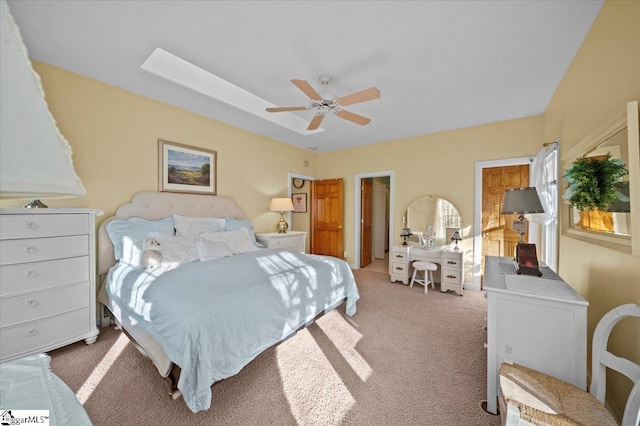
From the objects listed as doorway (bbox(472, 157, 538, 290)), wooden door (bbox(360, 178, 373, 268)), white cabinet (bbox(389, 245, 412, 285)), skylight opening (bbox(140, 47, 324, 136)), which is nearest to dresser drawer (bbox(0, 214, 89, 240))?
skylight opening (bbox(140, 47, 324, 136))

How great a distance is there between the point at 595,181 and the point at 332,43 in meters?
2.16

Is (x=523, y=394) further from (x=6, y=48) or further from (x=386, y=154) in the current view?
(x=386, y=154)

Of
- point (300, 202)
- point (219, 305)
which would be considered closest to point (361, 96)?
point (219, 305)

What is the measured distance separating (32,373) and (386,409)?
179cm

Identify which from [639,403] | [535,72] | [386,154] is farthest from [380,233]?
[639,403]

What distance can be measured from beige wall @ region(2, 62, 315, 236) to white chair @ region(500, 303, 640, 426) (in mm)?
3827

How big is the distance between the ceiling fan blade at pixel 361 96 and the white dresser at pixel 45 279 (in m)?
2.64

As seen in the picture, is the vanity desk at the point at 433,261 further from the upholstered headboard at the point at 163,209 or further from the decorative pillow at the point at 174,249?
the decorative pillow at the point at 174,249

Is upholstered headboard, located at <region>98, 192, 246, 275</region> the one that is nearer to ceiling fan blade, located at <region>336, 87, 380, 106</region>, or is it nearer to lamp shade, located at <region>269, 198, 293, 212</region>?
lamp shade, located at <region>269, 198, 293, 212</region>

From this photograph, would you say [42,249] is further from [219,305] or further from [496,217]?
[496,217]

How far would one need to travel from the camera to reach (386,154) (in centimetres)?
493

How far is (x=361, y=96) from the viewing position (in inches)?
92.8

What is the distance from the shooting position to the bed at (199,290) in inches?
62.8

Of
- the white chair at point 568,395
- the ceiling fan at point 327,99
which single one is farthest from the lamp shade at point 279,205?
the white chair at point 568,395
